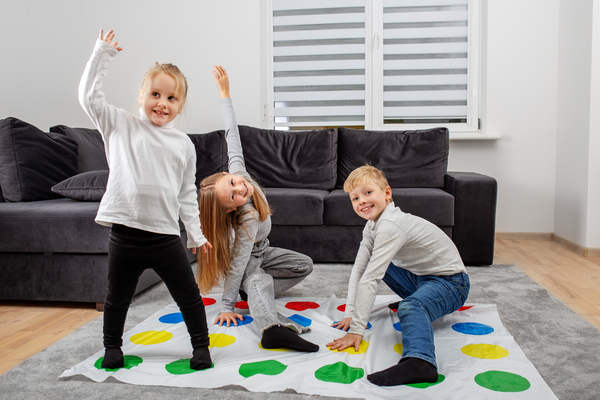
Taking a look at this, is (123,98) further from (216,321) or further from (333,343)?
(333,343)

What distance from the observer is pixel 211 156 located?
3332 mm

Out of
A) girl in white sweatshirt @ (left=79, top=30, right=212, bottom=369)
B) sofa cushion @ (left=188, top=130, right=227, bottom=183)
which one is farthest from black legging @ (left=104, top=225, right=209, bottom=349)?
sofa cushion @ (left=188, top=130, right=227, bottom=183)

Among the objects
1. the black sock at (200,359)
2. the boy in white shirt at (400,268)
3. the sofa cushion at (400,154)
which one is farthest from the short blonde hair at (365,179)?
the sofa cushion at (400,154)

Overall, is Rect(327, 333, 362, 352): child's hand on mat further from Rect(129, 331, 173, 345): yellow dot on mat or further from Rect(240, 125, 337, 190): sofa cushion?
Rect(240, 125, 337, 190): sofa cushion

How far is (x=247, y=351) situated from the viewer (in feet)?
4.96

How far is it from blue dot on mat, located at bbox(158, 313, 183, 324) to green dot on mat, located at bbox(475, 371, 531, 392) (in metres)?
1.11

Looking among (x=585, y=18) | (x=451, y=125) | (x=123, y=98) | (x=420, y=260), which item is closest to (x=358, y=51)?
(x=451, y=125)

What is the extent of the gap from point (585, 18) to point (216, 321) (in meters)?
Result: 3.11

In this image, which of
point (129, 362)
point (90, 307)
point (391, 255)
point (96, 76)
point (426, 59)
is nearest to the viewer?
point (96, 76)

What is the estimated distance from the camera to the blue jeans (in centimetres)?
135

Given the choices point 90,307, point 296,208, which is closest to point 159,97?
point 90,307

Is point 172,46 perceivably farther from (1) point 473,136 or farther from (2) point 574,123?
(2) point 574,123

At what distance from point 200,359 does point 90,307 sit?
3.14 feet

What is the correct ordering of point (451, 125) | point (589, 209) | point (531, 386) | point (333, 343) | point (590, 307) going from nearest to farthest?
point (531, 386), point (333, 343), point (590, 307), point (589, 209), point (451, 125)
